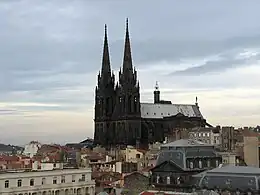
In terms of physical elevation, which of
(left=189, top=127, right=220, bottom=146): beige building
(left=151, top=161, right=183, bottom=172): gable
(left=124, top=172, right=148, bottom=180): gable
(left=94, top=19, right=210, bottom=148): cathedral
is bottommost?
(left=124, top=172, right=148, bottom=180): gable

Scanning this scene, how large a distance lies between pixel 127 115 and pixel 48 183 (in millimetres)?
97303

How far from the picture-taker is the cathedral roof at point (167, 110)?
170 meters

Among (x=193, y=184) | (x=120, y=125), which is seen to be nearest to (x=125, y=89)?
(x=120, y=125)

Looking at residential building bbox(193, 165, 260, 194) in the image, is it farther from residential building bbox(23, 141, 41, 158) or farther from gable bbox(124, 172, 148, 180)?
residential building bbox(23, 141, 41, 158)

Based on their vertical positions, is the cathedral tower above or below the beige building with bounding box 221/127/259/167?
above

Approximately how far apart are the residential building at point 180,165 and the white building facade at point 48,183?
9.33 m

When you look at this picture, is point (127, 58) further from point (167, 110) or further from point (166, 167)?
point (166, 167)

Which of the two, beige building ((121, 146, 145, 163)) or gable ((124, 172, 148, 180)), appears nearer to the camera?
gable ((124, 172, 148, 180))

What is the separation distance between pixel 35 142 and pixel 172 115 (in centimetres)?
4424

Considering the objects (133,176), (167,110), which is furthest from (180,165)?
(167,110)

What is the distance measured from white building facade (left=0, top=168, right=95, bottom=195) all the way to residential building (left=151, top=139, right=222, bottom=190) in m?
9.33

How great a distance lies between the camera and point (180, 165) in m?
70.9

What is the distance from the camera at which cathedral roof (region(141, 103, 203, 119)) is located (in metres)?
170

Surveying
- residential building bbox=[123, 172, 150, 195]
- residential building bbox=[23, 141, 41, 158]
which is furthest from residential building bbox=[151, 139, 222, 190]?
residential building bbox=[23, 141, 41, 158]
